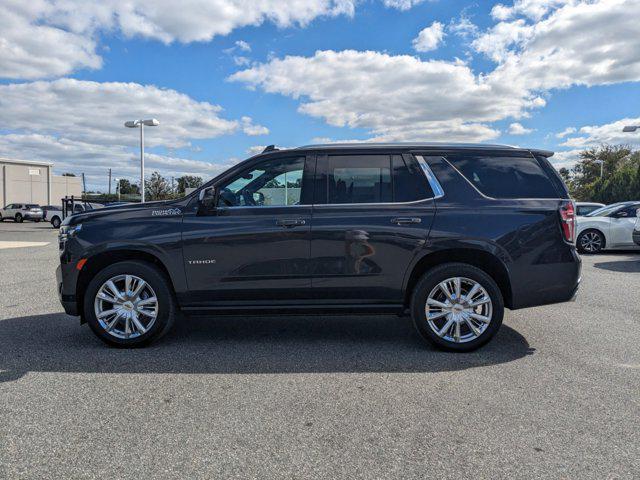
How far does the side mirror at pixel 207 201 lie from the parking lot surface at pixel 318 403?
1336 millimetres

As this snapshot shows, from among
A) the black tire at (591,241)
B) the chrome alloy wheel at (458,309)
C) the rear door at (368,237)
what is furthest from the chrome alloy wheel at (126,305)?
the black tire at (591,241)

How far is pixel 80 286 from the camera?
496 cm

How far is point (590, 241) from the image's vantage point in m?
13.6

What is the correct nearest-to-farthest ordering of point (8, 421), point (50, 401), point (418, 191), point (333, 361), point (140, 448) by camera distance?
point (140, 448), point (8, 421), point (50, 401), point (333, 361), point (418, 191)

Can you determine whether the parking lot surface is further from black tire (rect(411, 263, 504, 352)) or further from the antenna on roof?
the antenna on roof

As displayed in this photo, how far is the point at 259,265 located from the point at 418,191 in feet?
5.45

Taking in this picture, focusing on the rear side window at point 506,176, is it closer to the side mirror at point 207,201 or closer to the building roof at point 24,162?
the side mirror at point 207,201

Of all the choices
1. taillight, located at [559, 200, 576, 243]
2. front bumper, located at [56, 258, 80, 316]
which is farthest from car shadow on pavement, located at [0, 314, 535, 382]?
taillight, located at [559, 200, 576, 243]

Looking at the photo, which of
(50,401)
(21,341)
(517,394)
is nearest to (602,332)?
(517,394)

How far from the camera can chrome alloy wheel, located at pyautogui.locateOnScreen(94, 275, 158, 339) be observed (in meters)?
4.85

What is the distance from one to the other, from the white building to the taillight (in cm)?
6538

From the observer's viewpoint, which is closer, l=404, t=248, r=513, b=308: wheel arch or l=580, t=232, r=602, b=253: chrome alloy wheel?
l=404, t=248, r=513, b=308: wheel arch

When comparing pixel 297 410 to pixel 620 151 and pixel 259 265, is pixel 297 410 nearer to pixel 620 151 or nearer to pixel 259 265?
pixel 259 265

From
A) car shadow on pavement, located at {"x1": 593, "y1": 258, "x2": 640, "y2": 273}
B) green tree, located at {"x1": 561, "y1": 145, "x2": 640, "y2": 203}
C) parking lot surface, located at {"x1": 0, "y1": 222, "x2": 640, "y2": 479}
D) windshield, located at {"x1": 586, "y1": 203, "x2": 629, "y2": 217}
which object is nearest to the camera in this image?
parking lot surface, located at {"x1": 0, "y1": 222, "x2": 640, "y2": 479}
